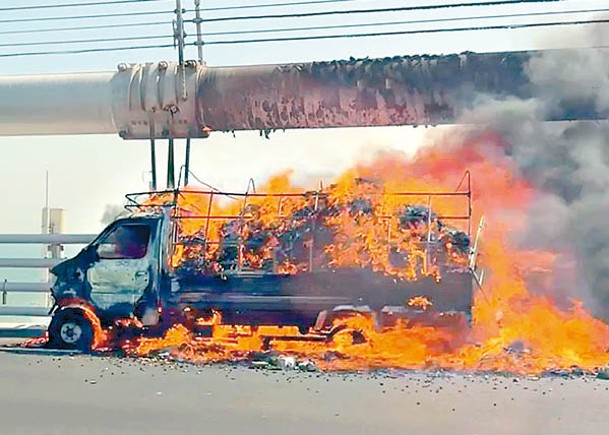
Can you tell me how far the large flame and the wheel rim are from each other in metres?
0.84

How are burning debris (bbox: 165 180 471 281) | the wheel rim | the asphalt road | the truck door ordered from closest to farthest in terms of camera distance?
1. the asphalt road
2. burning debris (bbox: 165 180 471 281)
3. the wheel rim
4. the truck door

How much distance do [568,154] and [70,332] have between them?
797 centimetres

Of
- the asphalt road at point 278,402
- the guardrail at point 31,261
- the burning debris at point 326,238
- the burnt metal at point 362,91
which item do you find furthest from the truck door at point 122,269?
the guardrail at point 31,261

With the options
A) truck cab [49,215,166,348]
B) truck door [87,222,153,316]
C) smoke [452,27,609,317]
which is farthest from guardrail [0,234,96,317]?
smoke [452,27,609,317]

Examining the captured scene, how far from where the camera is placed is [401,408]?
8.62 metres

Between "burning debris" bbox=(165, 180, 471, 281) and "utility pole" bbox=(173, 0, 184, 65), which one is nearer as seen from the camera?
"burning debris" bbox=(165, 180, 471, 281)

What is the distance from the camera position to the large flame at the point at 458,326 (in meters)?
12.1

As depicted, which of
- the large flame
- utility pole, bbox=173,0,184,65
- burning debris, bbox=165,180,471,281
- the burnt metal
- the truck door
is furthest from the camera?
utility pole, bbox=173,0,184,65

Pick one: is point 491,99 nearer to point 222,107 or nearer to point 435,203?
point 435,203

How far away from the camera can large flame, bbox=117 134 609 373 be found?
477 inches

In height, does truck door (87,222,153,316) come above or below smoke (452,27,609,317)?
below

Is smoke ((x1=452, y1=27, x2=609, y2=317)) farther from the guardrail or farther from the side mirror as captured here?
the guardrail

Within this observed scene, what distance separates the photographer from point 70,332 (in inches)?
514

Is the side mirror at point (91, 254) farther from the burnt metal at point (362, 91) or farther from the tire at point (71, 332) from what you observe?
the burnt metal at point (362, 91)
